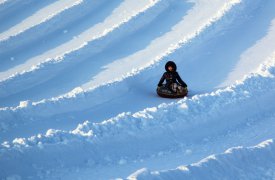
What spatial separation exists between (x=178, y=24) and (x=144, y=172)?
695 centimetres

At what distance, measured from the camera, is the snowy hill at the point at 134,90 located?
6332 millimetres

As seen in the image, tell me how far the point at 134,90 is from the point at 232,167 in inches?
140

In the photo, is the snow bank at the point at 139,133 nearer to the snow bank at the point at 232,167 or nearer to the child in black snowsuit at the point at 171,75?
the child in black snowsuit at the point at 171,75

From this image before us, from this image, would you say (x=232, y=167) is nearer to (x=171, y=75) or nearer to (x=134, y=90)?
(x=171, y=75)

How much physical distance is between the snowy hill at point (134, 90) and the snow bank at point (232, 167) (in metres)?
0.01

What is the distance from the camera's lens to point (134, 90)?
8953 millimetres

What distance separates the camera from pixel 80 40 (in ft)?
36.8

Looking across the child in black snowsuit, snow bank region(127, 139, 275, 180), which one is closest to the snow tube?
the child in black snowsuit

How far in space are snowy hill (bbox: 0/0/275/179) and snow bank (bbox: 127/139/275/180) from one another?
1 cm

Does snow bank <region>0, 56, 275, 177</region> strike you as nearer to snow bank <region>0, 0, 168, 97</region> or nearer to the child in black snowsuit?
the child in black snowsuit

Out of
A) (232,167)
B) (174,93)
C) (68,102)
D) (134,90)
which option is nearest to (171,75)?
(174,93)

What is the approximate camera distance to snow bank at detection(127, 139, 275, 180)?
5422 mm

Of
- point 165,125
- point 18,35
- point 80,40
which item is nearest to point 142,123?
point 165,125

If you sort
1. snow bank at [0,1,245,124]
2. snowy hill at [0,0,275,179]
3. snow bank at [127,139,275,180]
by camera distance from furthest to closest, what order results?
1. snow bank at [0,1,245,124]
2. snowy hill at [0,0,275,179]
3. snow bank at [127,139,275,180]
